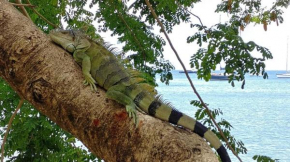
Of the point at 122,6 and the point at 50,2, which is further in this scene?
the point at 122,6

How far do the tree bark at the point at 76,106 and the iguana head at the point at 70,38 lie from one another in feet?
0.59

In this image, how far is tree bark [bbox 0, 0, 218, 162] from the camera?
0.99 meters

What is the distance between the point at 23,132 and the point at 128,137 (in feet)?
6.02

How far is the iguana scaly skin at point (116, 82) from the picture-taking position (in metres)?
1.24

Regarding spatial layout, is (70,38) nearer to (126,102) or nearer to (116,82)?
(116,82)

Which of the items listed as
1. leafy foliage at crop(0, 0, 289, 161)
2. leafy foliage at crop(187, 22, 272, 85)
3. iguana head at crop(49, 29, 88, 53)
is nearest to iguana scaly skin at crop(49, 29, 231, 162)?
iguana head at crop(49, 29, 88, 53)

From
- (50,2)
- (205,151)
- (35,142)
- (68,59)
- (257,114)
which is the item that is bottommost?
(257,114)

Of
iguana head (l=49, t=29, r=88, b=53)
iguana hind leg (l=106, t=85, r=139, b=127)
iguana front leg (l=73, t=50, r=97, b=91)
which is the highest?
iguana head (l=49, t=29, r=88, b=53)

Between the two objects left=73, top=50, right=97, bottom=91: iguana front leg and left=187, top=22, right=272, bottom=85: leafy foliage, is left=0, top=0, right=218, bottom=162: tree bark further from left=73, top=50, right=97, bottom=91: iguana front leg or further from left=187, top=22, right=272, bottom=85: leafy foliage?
left=187, top=22, right=272, bottom=85: leafy foliage

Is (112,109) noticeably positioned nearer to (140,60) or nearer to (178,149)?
(178,149)

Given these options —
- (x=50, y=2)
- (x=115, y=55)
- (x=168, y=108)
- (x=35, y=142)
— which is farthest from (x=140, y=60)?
(x=168, y=108)

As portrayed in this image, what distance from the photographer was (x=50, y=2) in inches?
105

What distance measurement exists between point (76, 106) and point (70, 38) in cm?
67

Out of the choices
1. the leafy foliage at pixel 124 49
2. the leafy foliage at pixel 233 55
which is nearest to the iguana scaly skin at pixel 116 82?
the leafy foliage at pixel 124 49
